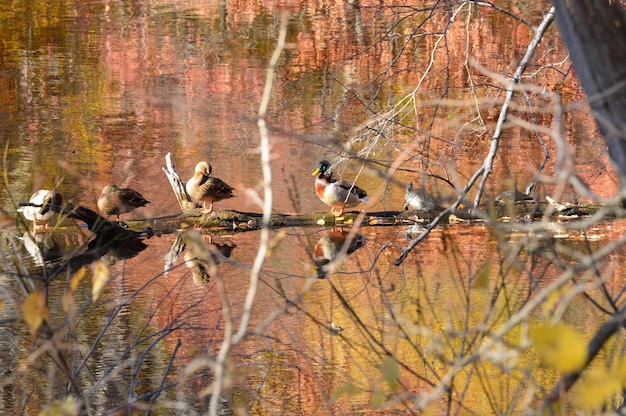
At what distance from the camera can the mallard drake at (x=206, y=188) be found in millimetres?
8789

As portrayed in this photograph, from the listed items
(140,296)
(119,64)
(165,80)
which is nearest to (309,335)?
(140,296)

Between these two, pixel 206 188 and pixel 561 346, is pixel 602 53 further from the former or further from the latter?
pixel 206 188

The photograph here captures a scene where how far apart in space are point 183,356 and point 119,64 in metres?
10.7

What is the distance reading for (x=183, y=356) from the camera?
19.1 feet

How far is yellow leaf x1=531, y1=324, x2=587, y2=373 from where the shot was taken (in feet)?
5.95

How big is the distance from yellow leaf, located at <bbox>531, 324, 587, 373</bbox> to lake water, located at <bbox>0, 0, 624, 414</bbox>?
0.39m

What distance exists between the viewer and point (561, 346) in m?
1.84

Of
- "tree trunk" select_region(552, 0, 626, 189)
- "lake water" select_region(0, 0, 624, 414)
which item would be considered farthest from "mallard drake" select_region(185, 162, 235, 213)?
"tree trunk" select_region(552, 0, 626, 189)

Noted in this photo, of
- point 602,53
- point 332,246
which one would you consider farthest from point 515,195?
point 602,53

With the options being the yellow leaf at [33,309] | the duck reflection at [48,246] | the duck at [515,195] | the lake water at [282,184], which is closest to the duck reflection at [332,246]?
the lake water at [282,184]

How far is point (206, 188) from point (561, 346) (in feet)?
23.3

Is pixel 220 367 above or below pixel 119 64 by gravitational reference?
above

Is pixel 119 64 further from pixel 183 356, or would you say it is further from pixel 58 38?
pixel 183 356

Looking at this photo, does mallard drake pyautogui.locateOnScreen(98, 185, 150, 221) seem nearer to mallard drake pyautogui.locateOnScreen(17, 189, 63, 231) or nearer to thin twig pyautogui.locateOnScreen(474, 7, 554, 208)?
mallard drake pyautogui.locateOnScreen(17, 189, 63, 231)
